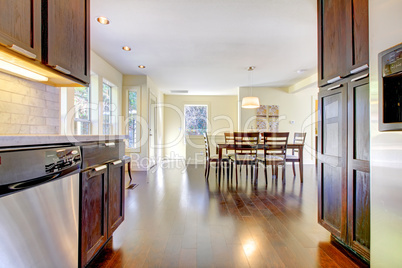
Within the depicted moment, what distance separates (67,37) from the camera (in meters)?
1.46

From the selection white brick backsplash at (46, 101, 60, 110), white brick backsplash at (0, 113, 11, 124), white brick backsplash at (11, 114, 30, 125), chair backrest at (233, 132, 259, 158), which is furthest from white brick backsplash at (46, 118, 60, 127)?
chair backrest at (233, 132, 259, 158)

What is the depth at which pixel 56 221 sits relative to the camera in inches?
37.7

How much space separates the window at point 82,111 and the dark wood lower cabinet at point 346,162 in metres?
3.41

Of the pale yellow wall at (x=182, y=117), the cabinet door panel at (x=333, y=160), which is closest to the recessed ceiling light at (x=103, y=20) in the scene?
the cabinet door panel at (x=333, y=160)

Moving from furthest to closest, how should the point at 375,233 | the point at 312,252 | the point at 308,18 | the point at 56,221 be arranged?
1. the point at 308,18
2. the point at 312,252
3. the point at 375,233
4. the point at 56,221

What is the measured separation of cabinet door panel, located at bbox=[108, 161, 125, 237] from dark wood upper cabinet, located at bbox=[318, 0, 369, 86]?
6.13 ft

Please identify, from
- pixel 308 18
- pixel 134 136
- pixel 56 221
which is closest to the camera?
pixel 56 221

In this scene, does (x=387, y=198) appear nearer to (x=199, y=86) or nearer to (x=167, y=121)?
(x=199, y=86)

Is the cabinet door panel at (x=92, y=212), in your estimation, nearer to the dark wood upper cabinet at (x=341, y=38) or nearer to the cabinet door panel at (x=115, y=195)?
the cabinet door panel at (x=115, y=195)

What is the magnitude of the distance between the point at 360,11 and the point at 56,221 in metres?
2.14

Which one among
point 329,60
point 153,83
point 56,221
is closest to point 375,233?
point 329,60

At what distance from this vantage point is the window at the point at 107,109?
13.9 ft

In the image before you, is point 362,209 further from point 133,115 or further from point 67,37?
point 133,115

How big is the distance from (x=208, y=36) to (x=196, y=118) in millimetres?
5051
